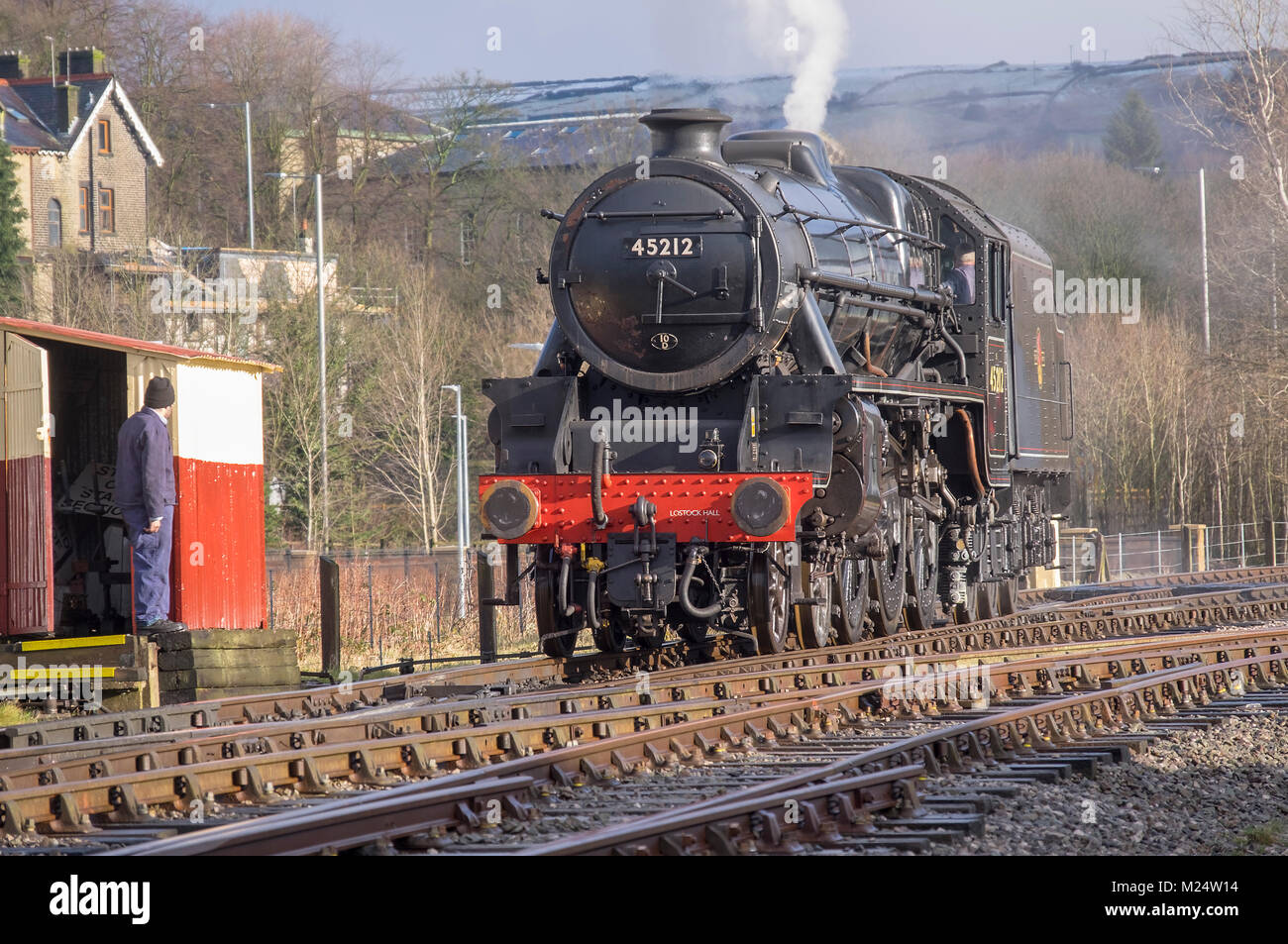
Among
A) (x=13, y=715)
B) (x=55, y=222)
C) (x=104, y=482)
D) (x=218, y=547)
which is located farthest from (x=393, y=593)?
(x=55, y=222)

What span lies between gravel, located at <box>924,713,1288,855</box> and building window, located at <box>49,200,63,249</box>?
44.9m

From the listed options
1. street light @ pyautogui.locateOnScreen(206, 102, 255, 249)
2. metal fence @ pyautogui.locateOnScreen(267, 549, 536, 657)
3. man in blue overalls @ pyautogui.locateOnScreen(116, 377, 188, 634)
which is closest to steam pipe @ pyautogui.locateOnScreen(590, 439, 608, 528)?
man in blue overalls @ pyautogui.locateOnScreen(116, 377, 188, 634)

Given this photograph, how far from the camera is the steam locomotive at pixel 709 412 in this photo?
35.8ft

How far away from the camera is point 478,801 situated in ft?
20.0

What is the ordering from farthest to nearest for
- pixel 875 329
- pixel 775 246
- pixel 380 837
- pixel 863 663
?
pixel 875 329
pixel 775 246
pixel 863 663
pixel 380 837

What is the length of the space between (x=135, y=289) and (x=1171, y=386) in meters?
22.5

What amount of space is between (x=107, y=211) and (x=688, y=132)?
1613 inches

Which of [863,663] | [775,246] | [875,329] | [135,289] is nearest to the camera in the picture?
[863,663]

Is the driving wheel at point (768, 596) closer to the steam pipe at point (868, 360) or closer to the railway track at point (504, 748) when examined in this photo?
the railway track at point (504, 748)

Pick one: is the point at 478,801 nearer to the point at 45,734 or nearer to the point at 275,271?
the point at 45,734

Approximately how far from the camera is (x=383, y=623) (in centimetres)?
1983

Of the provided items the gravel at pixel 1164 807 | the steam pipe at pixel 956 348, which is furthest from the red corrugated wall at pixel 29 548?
the steam pipe at pixel 956 348

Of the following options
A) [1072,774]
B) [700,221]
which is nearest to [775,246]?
[700,221]

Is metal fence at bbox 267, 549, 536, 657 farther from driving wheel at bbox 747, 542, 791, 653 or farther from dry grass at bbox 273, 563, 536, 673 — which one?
driving wheel at bbox 747, 542, 791, 653
